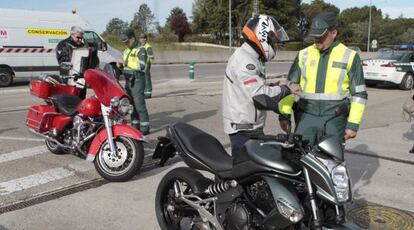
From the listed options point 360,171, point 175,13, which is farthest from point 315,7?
point 360,171

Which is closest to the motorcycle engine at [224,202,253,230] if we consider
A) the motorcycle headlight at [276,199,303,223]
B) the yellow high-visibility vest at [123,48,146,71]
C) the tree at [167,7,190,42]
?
the motorcycle headlight at [276,199,303,223]

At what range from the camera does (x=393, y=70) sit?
717 inches

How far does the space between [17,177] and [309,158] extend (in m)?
4.36

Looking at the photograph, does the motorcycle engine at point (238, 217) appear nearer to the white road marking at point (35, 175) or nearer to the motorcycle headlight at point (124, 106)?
the motorcycle headlight at point (124, 106)

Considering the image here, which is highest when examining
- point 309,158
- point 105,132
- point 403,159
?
point 309,158

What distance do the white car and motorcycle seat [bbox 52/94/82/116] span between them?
46.0 feet

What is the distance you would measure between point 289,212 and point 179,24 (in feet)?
255

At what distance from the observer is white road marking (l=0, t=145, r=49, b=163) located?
7.10m

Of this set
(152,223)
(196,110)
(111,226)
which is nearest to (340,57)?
(152,223)

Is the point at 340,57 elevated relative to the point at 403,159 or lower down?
elevated

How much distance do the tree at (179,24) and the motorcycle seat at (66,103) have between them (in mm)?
71463

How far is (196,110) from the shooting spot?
12.0 metres

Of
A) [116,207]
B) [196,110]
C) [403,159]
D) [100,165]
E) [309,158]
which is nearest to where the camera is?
[309,158]

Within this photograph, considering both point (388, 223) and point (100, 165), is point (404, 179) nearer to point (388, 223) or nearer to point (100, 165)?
point (388, 223)
